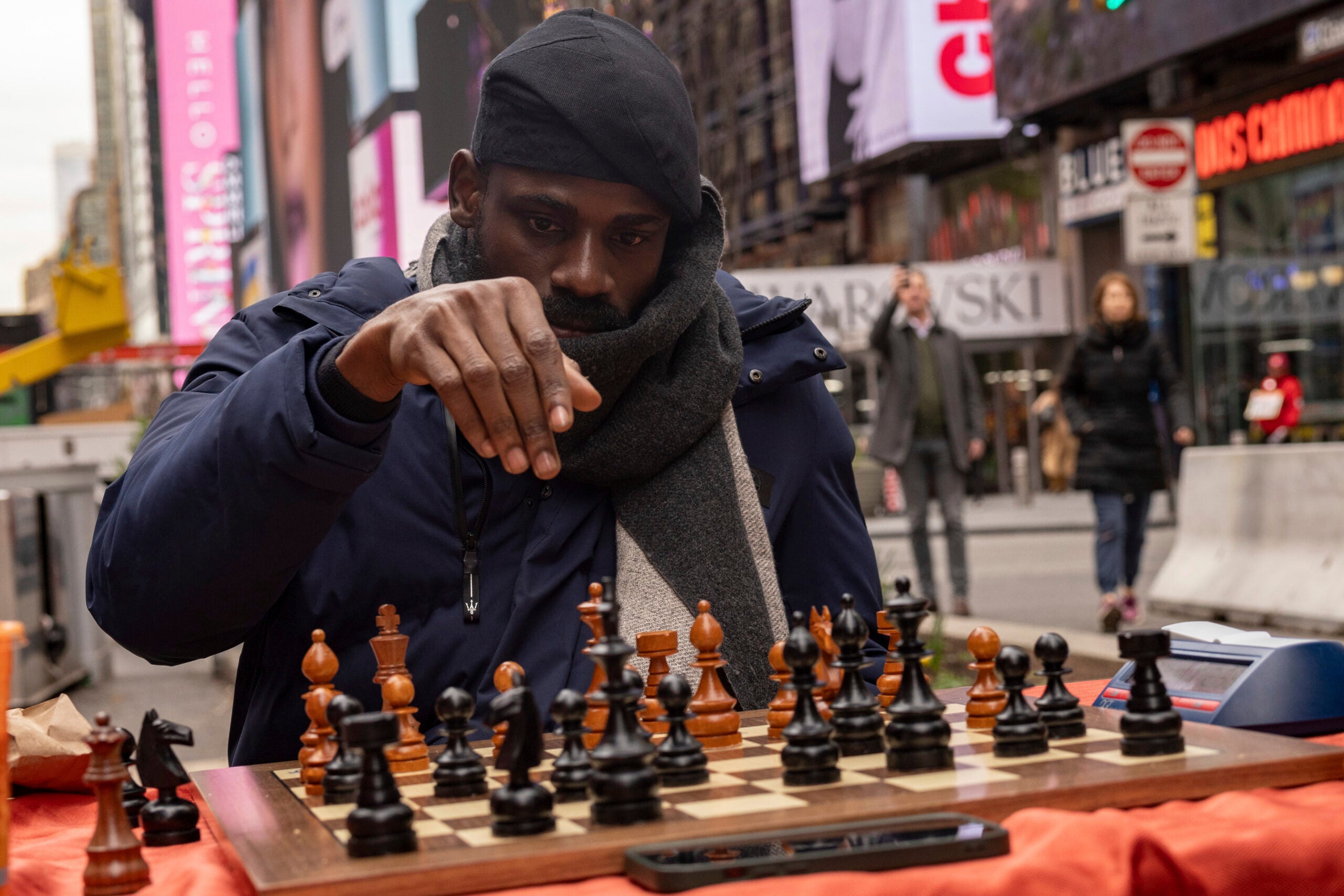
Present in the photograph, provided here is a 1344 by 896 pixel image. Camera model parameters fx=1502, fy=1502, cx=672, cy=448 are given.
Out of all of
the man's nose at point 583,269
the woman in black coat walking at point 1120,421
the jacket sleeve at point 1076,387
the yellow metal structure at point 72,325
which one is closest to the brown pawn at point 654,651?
the man's nose at point 583,269

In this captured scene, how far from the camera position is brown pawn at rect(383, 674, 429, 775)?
5.09 ft

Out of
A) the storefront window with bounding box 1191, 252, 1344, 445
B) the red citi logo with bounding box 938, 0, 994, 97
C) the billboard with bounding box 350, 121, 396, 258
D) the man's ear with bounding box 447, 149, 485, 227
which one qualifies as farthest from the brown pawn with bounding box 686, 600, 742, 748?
the red citi logo with bounding box 938, 0, 994, 97

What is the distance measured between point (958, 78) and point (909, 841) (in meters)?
22.5

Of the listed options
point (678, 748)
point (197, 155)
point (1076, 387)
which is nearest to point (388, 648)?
point (678, 748)

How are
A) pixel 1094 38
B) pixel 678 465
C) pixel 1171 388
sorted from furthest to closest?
1. pixel 1094 38
2. pixel 1171 388
3. pixel 678 465

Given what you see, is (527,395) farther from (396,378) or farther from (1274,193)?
(1274,193)

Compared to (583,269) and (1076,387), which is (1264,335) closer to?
(1076,387)

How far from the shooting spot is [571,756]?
135 cm

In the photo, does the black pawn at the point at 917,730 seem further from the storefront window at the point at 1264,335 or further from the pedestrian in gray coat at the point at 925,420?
the storefront window at the point at 1264,335

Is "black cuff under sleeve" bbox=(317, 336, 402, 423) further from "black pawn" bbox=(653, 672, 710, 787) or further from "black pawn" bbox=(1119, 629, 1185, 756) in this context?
"black pawn" bbox=(1119, 629, 1185, 756)

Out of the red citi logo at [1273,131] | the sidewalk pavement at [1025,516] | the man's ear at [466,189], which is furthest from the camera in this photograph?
the sidewalk pavement at [1025,516]

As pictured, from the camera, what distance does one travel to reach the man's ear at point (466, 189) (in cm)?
227

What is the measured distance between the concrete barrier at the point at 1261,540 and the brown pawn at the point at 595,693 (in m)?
6.87

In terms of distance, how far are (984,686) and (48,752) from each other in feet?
3.54
